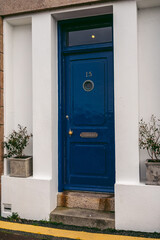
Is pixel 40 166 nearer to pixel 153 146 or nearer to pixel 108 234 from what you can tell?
pixel 108 234

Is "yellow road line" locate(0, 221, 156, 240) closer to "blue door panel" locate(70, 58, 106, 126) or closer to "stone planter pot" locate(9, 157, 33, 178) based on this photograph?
"stone planter pot" locate(9, 157, 33, 178)

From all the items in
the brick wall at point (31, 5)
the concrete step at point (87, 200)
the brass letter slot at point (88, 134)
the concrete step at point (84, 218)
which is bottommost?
the concrete step at point (84, 218)

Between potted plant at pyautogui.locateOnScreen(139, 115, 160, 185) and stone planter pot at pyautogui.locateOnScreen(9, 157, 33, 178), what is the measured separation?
1.93m

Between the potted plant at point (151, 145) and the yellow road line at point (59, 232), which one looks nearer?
the yellow road line at point (59, 232)

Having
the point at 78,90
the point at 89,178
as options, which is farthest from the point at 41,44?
the point at 89,178

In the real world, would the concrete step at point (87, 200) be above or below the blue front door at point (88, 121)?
below

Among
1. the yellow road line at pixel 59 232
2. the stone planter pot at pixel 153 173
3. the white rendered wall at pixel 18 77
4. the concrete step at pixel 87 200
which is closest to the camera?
the yellow road line at pixel 59 232

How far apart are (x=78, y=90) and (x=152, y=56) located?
1350mm

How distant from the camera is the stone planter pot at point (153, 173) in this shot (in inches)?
131

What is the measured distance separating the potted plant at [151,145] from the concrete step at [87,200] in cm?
81

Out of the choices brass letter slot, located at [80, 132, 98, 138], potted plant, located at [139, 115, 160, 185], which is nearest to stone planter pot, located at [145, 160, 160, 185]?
potted plant, located at [139, 115, 160, 185]

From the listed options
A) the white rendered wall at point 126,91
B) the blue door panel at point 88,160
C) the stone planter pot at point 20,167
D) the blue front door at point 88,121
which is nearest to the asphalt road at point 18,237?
the stone planter pot at point 20,167

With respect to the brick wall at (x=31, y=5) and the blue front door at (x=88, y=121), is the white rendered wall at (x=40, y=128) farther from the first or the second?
the blue front door at (x=88, y=121)

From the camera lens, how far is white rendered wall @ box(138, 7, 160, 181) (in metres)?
3.65
